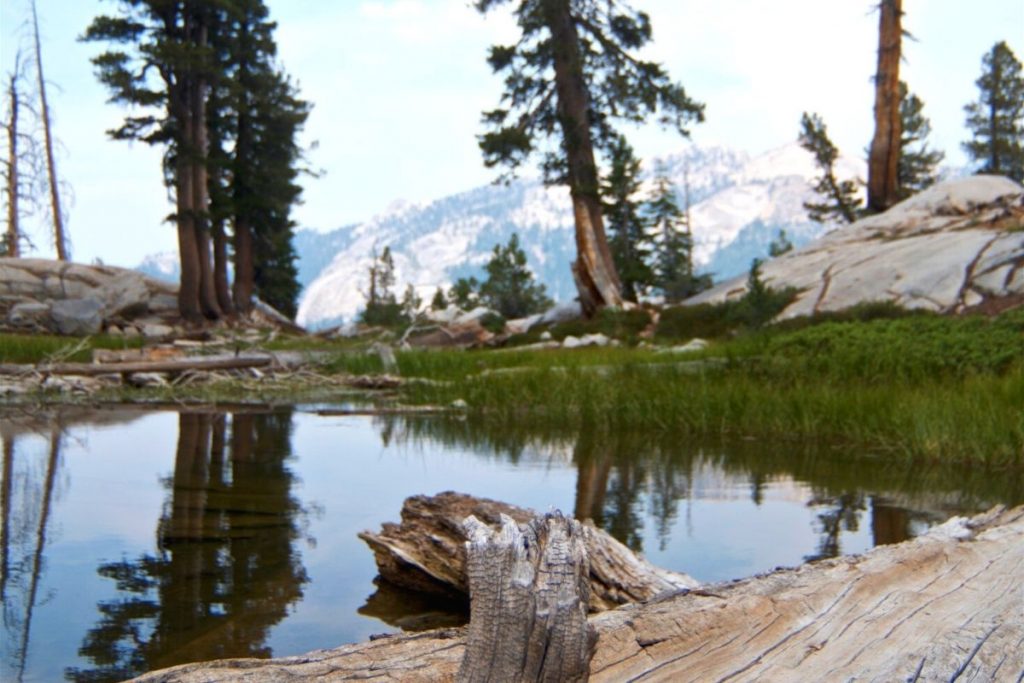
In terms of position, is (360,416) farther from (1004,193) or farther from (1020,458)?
(1004,193)

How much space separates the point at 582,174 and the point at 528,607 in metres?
19.9

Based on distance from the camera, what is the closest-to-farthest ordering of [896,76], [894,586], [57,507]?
[894,586], [57,507], [896,76]

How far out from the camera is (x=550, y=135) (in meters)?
21.8

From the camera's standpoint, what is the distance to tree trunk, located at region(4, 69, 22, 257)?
33.5 meters

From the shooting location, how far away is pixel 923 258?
16047 millimetres

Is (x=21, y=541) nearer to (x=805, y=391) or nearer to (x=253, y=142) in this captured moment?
(x=805, y=391)

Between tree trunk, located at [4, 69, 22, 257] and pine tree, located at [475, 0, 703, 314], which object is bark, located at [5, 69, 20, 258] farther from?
pine tree, located at [475, 0, 703, 314]

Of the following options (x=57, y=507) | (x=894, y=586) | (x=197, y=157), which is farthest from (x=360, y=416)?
(x=197, y=157)

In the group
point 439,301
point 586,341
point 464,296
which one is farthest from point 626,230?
point 586,341

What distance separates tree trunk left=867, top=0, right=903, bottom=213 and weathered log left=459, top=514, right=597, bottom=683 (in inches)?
817

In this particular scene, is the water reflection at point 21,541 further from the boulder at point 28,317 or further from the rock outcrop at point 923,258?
the boulder at point 28,317

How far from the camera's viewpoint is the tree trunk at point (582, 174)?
21094 millimetres

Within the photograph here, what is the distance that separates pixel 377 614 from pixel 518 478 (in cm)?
289

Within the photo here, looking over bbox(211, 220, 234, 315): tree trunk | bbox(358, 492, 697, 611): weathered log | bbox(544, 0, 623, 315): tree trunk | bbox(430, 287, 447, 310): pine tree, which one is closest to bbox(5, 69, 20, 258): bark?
bbox(211, 220, 234, 315): tree trunk
